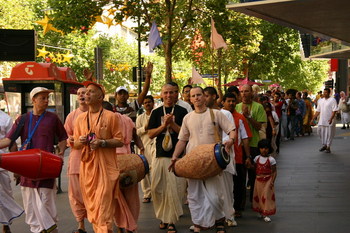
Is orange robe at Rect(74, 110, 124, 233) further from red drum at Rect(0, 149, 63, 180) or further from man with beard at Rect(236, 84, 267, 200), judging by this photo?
man with beard at Rect(236, 84, 267, 200)

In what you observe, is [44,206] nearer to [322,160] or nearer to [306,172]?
[306,172]

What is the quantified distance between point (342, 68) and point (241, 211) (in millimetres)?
38449

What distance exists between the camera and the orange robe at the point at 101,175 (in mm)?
7723

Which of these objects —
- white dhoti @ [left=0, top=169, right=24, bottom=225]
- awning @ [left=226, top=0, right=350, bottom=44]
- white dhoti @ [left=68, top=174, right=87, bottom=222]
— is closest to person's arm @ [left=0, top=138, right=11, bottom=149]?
white dhoti @ [left=0, top=169, right=24, bottom=225]

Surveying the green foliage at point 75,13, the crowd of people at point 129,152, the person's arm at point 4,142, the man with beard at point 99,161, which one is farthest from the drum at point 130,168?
the green foliage at point 75,13

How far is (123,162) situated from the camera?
8422 mm

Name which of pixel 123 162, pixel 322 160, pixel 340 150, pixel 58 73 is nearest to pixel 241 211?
pixel 123 162

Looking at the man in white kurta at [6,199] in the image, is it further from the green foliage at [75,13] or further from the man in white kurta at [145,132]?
the green foliage at [75,13]

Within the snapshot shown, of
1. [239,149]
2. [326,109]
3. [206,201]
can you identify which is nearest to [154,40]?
[326,109]

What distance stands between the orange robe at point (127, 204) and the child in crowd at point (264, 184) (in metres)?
1.90

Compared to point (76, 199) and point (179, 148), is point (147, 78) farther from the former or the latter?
point (76, 199)

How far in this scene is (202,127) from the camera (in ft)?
29.2

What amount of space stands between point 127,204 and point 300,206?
3.45m

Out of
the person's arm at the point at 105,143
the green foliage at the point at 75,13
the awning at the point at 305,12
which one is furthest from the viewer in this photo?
the green foliage at the point at 75,13
